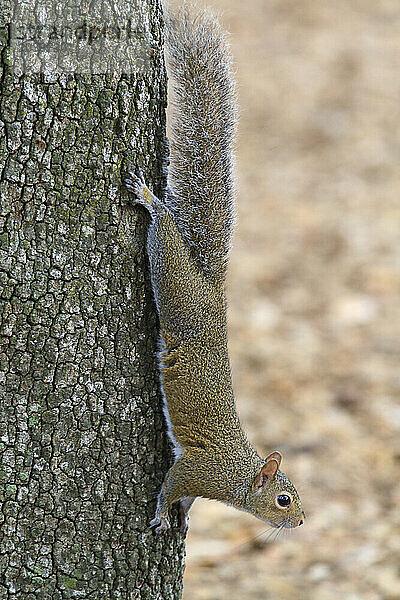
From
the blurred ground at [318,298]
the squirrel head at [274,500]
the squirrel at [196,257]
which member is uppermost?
the blurred ground at [318,298]

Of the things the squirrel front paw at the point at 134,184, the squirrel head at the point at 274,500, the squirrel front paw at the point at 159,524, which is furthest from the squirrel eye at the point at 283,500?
the squirrel front paw at the point at 134,184

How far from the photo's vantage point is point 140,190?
2168mm

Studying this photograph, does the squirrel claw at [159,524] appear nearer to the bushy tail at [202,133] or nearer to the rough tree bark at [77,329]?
the rough tree bark at [77,329]

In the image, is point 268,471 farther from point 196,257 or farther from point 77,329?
point 77,329

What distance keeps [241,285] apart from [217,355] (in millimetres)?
3661

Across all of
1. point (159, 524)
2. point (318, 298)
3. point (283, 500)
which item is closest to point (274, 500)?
point (283, 500)

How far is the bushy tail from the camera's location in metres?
2.30

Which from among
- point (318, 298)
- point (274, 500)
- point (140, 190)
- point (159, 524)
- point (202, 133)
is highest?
point (318, 298)

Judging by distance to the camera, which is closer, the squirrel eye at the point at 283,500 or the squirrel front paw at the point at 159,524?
the squirrel front paw at the point at 159,524

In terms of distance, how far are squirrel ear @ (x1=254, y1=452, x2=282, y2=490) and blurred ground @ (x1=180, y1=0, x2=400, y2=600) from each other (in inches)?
42.1

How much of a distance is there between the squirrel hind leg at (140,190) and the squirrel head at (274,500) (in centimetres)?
90

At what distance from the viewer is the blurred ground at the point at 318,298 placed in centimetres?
375

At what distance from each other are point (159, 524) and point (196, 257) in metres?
0.78

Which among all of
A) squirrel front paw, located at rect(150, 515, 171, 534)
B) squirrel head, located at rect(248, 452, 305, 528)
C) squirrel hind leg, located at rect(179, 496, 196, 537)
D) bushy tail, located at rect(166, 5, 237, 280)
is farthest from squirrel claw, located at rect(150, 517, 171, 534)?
bushy tail, located at rect(166, 5, 237, 280)
